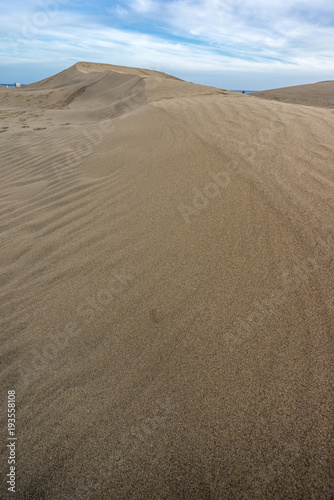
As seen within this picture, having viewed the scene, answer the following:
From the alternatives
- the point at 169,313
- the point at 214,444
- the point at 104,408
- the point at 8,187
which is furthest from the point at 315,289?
the point at 8,187

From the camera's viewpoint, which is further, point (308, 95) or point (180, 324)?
point (308, 95)

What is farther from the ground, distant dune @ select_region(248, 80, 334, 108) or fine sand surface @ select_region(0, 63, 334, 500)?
distant dune @ select_region(248, 80, 334, 108)

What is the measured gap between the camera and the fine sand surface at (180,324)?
0.93 m

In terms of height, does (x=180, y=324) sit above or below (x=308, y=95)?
below

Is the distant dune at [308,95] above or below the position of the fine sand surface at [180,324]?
above

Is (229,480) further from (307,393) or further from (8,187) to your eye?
(8,187)

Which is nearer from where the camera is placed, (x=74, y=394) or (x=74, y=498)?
(x=74, y=498)

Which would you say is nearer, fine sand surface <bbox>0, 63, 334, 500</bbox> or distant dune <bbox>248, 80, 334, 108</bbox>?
fine sand surface <bbox>0, 63, 334, 500</bbox>

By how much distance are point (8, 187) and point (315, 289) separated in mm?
3432

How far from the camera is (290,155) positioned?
2314mm

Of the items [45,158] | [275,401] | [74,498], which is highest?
[45,158]

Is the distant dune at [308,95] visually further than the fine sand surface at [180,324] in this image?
Yes

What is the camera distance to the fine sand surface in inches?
36.7

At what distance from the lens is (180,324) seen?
4.41 feet
